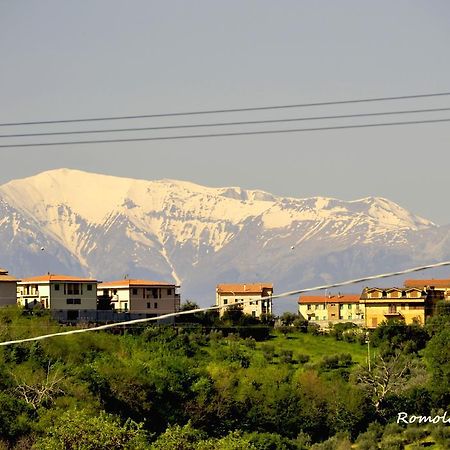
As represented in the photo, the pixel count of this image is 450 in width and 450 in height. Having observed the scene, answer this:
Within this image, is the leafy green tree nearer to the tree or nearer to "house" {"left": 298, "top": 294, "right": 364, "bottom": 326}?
the tree

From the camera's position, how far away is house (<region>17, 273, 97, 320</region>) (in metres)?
136

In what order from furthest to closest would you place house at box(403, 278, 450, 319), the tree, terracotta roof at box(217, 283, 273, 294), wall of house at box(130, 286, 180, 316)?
terracotta roof at box(217, 283, 273, 294)
house at box(403, 278, 450, 319)
wall of house at box(130, 286, 180, 316)
the tree

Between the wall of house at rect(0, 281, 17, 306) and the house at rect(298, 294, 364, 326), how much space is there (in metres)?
38.3

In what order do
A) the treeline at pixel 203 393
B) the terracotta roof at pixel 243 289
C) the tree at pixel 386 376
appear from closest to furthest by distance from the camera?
the treeline at pixel 203 393 → the tree at pixel 386 376 → the terracotta roof at pixel 243 289

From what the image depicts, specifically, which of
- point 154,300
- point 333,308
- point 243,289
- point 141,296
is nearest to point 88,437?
point 141,296

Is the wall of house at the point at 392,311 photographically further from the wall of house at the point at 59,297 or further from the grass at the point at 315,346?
the wall of house at the point at 59,297

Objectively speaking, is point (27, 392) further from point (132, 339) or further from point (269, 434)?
point (132, 339)

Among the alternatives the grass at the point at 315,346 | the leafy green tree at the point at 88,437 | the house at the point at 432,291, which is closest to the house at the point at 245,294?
the house at the point at 432,291

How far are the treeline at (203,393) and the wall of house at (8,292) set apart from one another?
66.6 ft

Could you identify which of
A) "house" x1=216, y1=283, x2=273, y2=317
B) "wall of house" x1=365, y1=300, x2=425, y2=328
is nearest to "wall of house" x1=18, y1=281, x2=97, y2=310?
"wall of house" x1=365, y1=300, x2=425, y2=328

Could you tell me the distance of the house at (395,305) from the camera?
15112 cm

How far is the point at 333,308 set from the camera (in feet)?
591

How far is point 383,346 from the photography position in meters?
117

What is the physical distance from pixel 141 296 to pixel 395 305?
25.7m
